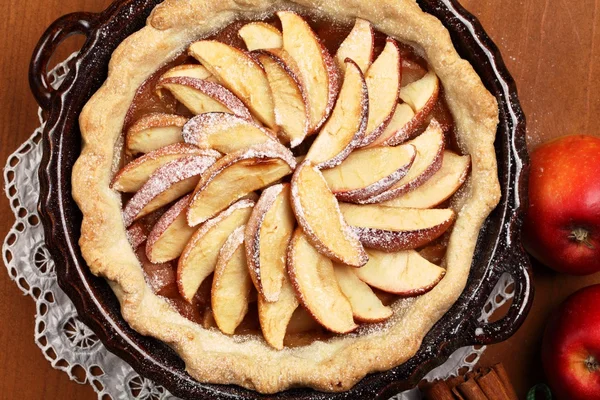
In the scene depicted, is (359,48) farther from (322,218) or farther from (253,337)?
(253,337)

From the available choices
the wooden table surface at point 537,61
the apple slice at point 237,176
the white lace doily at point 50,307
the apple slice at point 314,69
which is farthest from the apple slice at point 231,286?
the wooden table surface at point 537,61

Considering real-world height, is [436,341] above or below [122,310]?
below

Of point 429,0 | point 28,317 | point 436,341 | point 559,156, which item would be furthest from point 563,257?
point 28,317

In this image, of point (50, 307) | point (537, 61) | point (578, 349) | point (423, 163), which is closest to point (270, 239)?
point (423, 163)

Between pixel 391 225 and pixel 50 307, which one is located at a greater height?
pixel 391 225

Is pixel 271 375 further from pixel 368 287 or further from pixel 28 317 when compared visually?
pixel 28 317
